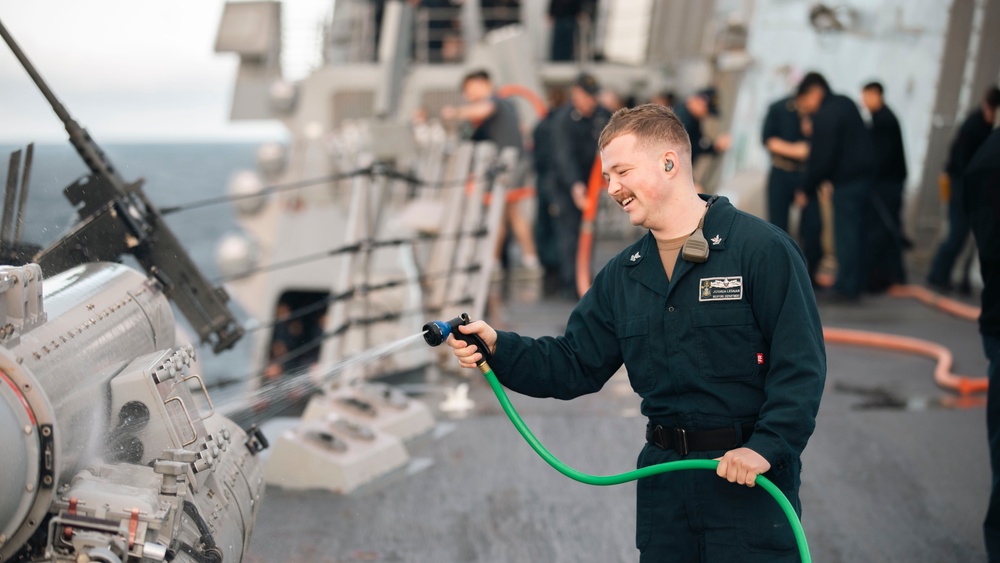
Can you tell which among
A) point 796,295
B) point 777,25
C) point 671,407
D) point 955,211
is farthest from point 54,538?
point 777,25

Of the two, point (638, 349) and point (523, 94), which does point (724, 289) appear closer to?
point (638, 349)

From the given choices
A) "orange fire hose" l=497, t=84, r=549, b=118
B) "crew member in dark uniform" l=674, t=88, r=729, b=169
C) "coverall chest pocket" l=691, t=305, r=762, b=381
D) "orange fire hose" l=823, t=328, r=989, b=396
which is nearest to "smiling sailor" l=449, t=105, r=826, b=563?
"coverall chest pocket" l=691, t=305, r=762, b=381

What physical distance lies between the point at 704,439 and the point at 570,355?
45 centimetres

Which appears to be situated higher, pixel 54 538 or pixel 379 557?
pixel 54 538

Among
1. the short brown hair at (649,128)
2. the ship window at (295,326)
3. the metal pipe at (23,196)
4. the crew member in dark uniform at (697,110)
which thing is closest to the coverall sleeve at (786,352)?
the short brown hair at (649,128)

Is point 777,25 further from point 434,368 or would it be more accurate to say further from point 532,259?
point 434,368

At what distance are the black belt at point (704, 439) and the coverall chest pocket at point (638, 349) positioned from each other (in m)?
0.14

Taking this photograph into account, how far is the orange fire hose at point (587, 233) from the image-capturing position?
29.8ft

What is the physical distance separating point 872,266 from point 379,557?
21.7ft

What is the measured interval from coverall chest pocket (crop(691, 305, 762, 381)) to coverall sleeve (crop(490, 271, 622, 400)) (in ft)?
1.06

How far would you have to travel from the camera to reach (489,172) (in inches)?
284

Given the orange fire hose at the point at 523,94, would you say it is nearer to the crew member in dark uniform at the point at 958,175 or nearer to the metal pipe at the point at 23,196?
the crew member in dark uniform at the point at 958,175

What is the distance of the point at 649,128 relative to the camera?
2639mm

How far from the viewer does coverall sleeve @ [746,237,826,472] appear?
2469mm
